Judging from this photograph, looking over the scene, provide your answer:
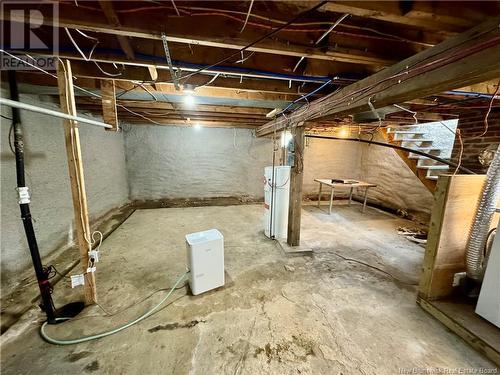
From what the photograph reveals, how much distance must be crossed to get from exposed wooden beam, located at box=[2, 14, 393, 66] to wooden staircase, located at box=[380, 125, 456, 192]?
111 inches

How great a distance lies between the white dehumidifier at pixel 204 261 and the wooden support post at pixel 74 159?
2.83 feet

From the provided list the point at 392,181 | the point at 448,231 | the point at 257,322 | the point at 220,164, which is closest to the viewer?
the point at 257,322

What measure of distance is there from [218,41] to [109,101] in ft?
4.83

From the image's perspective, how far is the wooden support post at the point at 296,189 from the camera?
2.80 m

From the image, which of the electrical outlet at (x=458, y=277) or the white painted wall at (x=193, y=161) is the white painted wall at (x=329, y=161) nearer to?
the white painted wall at (x=193, y=161)

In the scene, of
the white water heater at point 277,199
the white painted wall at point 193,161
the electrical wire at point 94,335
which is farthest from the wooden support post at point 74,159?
the white painted wall at point 193,161

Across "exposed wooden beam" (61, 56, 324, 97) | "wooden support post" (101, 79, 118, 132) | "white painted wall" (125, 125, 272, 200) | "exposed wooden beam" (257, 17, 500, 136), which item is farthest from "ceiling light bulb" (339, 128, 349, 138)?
"wooden support post" (101, 79, 118, 132)

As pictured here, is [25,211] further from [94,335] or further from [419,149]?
[419,149]

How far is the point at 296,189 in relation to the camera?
2.93 meters

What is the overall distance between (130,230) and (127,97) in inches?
89.9

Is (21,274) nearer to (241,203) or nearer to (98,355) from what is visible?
(98,355)

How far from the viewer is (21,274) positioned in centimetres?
217

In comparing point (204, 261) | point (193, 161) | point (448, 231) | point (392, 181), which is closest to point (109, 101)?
point (204, 261)

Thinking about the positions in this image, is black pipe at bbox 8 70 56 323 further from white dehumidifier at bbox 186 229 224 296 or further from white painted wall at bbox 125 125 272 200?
white painted wall at bbox 125 125 272 200
